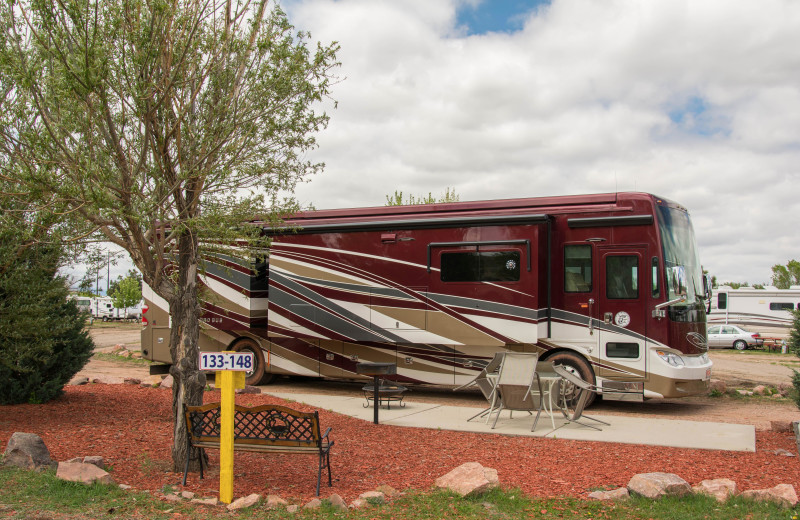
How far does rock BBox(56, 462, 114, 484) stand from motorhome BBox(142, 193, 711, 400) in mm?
4431

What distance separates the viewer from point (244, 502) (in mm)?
5656

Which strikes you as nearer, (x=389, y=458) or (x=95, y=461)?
(x=95, y=461)

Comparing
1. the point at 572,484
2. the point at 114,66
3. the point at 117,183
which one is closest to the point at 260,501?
the point at 572,484

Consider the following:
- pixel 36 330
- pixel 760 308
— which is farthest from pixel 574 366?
pixel 760 308

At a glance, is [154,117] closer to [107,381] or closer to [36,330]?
[36,330]

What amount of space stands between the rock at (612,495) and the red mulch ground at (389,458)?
0.66 ft

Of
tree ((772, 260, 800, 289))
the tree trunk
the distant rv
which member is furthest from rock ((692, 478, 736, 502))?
tree ((772, 260, 800, 289))

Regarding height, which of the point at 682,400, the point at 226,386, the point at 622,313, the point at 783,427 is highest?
the point at 622,313

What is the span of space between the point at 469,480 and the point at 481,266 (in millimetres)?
5870

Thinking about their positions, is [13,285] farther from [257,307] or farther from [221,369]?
[257,307]

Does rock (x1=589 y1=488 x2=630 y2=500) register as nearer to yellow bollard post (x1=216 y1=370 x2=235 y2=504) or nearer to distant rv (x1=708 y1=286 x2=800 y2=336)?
yellow bollard post (x1=216 y1=370 x2=235 y2=504)

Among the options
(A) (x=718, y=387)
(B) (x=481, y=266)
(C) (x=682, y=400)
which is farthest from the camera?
(A) (x=718, y=387)

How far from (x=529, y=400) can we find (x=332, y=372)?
16.2 ft

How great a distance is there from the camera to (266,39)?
23.6 feet
